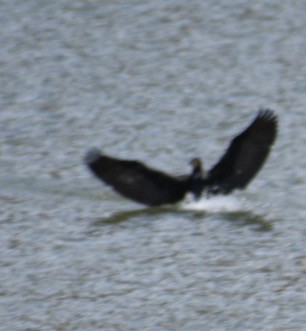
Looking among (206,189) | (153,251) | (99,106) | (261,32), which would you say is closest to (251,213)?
(206,189)

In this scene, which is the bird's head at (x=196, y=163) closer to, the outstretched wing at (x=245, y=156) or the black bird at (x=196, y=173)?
the black bird at (x=196, y=173)

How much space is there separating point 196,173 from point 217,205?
0.42 m

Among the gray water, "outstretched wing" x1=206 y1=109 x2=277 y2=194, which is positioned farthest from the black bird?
the gray water

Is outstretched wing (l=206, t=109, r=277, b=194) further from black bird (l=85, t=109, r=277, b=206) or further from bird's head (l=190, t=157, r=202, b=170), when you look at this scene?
bird's head (l=190, t=157, r=202, b=170)

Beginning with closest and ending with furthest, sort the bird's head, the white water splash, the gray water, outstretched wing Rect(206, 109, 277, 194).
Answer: the gray water → outstretched wing Rect(206, 109, 277, 194) → the bird's head → the white water splash

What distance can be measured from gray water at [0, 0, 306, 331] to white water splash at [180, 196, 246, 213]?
1 centimetres

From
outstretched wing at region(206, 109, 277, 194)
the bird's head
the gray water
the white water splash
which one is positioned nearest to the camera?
the gray water

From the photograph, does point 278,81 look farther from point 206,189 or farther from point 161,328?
point 161,328

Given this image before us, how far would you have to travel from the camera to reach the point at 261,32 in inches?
693

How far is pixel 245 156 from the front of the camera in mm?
12055

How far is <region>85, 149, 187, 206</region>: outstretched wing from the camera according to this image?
11922mm

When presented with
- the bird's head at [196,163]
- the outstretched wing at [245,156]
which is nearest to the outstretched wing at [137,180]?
the bird's head at [196,163]

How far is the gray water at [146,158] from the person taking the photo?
10.3 m

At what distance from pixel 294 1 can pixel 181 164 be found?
18.2ft
